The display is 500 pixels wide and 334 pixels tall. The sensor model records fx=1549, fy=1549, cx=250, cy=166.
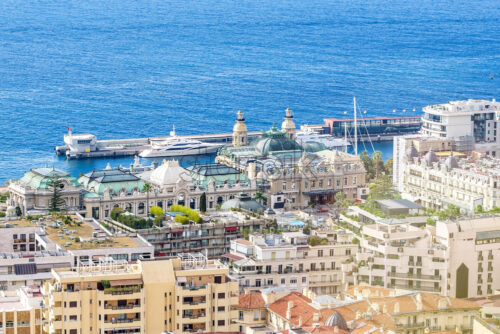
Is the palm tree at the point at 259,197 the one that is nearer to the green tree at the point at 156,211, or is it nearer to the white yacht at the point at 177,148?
the green tree at the point at 156,211

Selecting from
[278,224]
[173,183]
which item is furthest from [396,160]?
[278,224]

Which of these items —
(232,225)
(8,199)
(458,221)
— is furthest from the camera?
(8,199)

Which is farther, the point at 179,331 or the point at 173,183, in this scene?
the point at 173,183

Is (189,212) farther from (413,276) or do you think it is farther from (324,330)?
(324,330)

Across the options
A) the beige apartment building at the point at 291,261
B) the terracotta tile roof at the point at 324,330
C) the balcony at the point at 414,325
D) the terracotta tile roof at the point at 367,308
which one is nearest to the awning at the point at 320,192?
the beige apartment building at the point at 291,261

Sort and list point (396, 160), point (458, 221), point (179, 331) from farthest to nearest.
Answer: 1. point (396, 160)
2. point (458, 221)
3. point (179, 331)

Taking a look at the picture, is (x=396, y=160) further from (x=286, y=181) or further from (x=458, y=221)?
(x=458, y=221)

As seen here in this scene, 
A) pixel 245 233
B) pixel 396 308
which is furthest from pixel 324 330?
pixel 245 233
